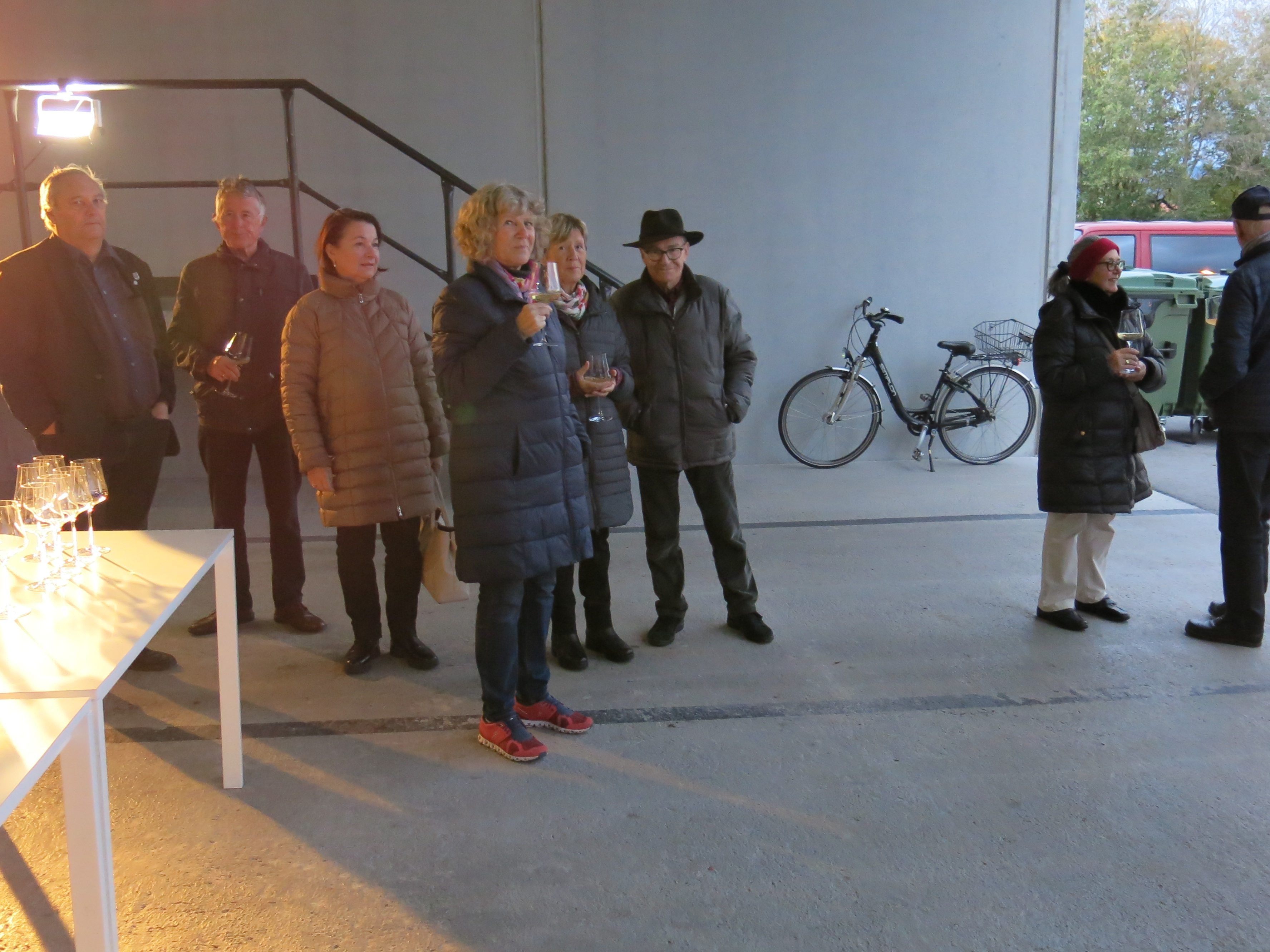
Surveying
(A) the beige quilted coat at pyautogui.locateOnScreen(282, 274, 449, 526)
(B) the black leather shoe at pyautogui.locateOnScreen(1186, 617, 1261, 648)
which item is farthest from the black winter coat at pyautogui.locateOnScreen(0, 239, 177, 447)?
(B) the black leather shoe at pyautogui.locateOnScreen(1186, 617, 1261, 648)

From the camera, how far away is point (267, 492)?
13.4ft

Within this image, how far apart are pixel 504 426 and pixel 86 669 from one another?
127cm

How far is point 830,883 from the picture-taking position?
2.37m

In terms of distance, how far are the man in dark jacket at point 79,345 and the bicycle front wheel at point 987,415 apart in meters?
5.20

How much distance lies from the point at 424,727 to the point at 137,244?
4909mm

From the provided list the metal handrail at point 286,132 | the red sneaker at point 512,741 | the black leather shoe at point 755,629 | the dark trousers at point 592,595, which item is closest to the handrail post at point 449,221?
the metal handrail at point 286,132

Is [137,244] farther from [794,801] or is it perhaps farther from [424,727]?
[794,801]

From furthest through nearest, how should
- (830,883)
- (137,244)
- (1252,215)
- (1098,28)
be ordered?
(1098,28) → (137,244) → (1252,215) → (830,883)

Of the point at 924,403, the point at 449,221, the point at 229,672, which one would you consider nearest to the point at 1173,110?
the point at 924,403

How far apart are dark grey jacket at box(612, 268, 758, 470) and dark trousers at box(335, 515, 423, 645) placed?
2.78 feet

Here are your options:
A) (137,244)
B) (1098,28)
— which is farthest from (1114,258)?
(1098,28)

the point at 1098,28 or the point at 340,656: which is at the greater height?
the point at 1098,28

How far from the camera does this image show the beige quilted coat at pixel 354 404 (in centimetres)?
342

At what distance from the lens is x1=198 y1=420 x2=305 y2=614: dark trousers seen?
3.96 metres
